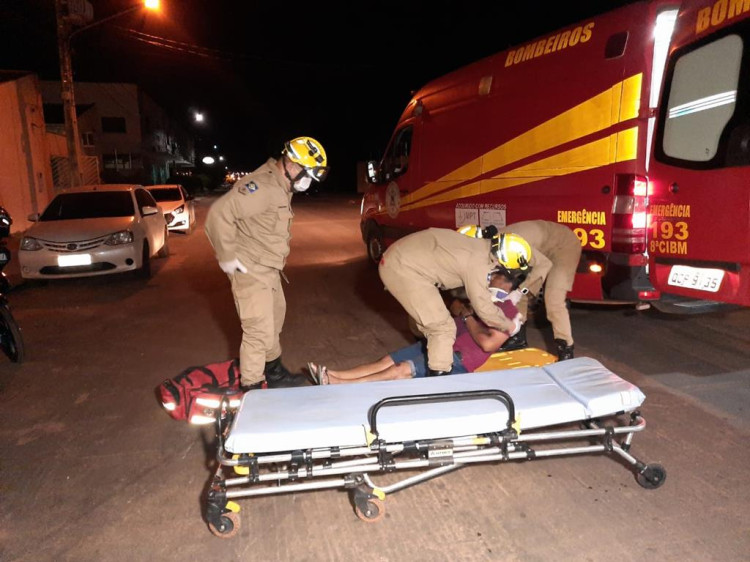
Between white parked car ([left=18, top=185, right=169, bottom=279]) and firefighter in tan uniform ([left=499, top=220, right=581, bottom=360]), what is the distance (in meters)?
6.48

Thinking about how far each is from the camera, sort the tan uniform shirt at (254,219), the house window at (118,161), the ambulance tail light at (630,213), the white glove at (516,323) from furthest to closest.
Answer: the house window at (118,161)
the ambulance tail light at (630,213)
the white glove at (516,323)
the tan uniform shirt at (254,219)

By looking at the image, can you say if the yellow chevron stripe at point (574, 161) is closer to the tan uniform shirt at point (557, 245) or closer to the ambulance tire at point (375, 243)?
the tan uniform shirt at point (557, 245)

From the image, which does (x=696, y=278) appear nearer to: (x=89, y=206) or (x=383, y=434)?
(x=383, y=434)

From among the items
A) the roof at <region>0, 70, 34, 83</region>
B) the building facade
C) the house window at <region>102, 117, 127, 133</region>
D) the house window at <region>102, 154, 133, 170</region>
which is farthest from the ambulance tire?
the house window at <region>102, 117, 127, 133</region>

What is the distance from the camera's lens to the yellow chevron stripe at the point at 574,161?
5074 millimetres

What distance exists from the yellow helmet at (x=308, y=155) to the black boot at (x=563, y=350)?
2.67 meters

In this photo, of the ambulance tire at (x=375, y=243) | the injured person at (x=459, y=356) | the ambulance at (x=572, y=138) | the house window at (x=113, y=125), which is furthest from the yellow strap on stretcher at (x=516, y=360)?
the house window at (x=113, y=125)

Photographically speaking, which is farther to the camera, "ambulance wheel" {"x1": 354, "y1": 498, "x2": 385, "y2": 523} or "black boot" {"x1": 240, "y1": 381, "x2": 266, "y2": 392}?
"black boot" {"x1": 240, "y1": 381, "x2": 266, "y2": 392}

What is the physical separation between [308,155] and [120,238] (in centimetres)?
598

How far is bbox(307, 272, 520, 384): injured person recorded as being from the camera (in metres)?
4.18

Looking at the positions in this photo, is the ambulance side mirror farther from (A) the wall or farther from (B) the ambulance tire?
(A) the wall

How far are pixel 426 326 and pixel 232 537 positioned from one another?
1.89 metres

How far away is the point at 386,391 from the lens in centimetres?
338

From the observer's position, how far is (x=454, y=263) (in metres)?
3.90
